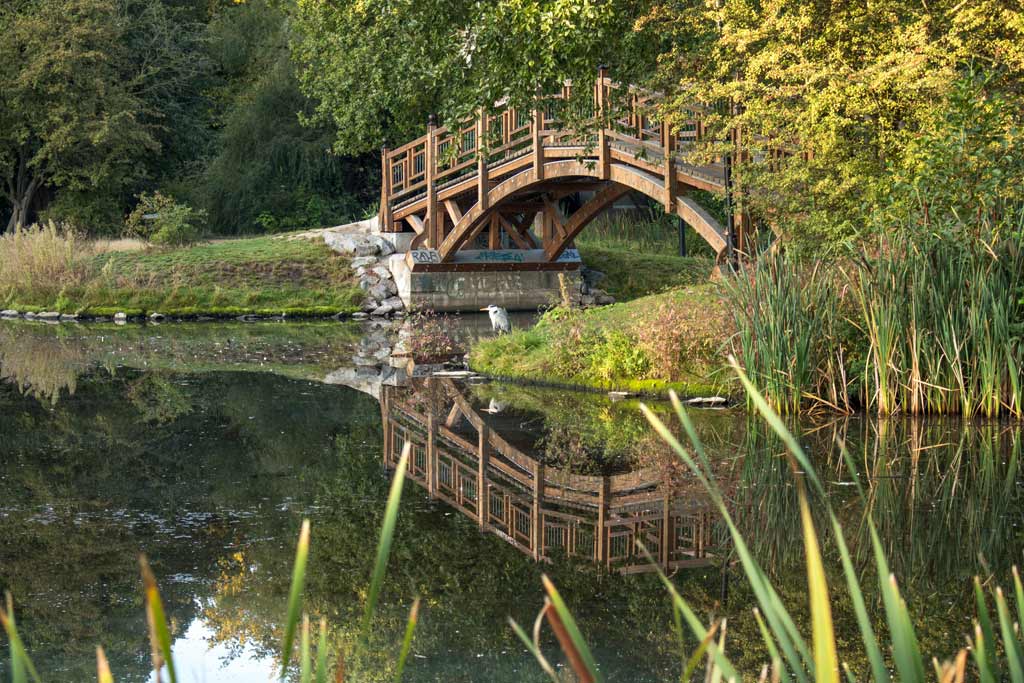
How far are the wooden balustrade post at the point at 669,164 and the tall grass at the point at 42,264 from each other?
39.6ft

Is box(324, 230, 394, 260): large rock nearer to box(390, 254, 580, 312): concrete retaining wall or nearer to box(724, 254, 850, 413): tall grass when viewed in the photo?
box(390, 254, 580, 312): concrete retaining wall

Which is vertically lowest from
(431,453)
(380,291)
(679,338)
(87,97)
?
(431,453)

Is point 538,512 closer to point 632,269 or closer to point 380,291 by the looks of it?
point 380,291

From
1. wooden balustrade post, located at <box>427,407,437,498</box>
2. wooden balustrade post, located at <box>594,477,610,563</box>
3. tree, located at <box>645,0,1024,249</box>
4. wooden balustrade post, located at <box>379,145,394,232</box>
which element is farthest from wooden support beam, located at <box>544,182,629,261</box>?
wooden balustrade post, located at <box>594,477,610,563</box>

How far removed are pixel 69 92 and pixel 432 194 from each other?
1095 centimetres

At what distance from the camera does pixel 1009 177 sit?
10695 mm

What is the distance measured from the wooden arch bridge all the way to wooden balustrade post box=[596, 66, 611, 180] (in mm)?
20

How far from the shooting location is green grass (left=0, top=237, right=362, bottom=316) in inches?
976

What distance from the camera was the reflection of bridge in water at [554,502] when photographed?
6727mm

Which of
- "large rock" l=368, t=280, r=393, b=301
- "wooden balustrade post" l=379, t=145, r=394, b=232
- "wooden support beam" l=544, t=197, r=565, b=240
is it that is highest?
"wooden balustrade post" l=379, t=145, r=394, b=232

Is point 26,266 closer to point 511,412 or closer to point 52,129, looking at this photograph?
point 52,129

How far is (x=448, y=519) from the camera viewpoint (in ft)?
24.6

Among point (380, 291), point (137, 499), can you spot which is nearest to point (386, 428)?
point (137, 499)

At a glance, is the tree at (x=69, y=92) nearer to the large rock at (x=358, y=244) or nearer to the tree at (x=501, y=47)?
the large rock at (x=358, y=244)
